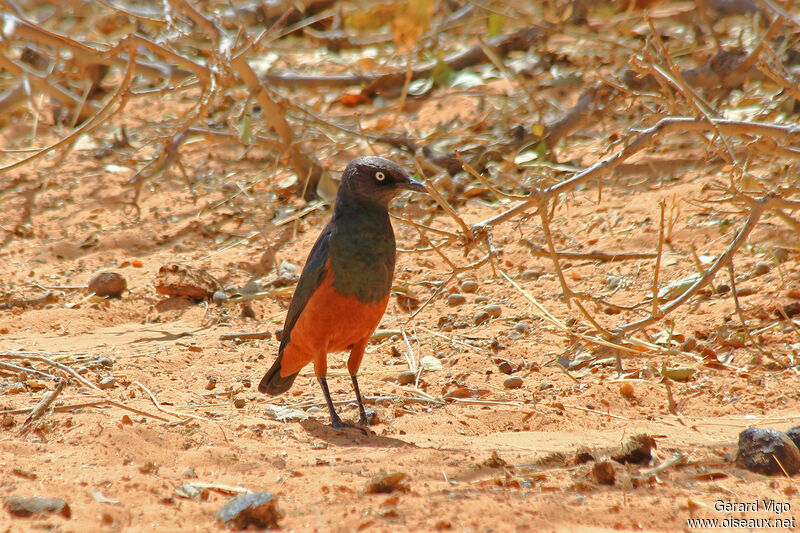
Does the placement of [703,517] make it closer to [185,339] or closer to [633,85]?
[185,339]

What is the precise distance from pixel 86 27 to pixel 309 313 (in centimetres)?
801

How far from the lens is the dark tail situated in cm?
450

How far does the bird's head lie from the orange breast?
0.50m

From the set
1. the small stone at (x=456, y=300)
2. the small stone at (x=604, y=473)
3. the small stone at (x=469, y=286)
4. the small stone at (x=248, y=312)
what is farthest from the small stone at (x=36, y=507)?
the small stone at (x=469, y=286)

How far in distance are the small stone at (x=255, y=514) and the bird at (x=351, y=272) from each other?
142 centimetres

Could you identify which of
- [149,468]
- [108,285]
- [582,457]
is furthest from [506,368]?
[108,285]

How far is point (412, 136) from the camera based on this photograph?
7.84 m

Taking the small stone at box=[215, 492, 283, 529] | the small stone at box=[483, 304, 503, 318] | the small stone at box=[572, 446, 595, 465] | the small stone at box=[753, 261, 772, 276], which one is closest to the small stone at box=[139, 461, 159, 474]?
the small stone at box=[215, 492, 283, 529]

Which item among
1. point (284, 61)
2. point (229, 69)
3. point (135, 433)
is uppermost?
point (284, 61)

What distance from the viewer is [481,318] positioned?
5.48 m

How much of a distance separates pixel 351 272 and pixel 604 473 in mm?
1681

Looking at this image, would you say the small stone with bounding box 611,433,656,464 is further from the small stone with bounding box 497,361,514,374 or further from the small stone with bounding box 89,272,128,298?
the small stone with bounding box 89,272,128,298

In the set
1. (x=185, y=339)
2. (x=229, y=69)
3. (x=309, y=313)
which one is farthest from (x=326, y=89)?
(x=309, y=313)

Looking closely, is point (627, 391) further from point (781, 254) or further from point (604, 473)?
point (781, 254)
